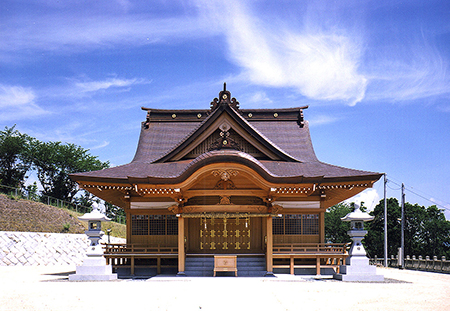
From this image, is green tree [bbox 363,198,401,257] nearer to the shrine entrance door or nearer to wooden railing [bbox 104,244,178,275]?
the shrine entrance door

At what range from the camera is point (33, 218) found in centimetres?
3234

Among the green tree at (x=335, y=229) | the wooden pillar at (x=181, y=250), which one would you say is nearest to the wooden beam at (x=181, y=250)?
the wooden pillar at (x=181, y=250)

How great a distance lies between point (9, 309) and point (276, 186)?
9361mm

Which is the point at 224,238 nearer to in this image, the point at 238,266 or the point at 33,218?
the point at 238,266

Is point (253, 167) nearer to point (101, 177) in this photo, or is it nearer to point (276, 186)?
point (276, 186)

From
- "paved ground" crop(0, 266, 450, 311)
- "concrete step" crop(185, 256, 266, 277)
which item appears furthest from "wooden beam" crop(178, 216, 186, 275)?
"paved ground" crop(0, 266, 450, 311)

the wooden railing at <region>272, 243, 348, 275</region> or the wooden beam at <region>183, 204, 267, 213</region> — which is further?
the wooden railing at <region>272, 243, 348, 275</region>

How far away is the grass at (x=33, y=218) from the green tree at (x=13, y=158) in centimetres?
1229

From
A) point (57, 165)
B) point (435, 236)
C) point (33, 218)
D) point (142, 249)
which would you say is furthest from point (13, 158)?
point (435, 236)

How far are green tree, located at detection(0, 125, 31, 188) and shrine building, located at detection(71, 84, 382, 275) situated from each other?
32.7m

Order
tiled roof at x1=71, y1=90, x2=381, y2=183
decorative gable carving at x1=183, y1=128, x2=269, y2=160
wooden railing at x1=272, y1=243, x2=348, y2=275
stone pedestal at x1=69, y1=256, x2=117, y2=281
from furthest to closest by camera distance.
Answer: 1. decorative gable carving at x1=183, y1=128, x2=269, y2=160
2. wooden railing at x1=272, y1=243, x2=348, y2=275
3. tiled roof at x1=71, y1=90, x2=381, y2=183
4. stone pedestal at x1=69, y1=256, x2=117, y2=281

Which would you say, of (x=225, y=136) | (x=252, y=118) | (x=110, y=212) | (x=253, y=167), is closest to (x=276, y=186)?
(x=253, y=167)

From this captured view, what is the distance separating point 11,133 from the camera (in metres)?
48.3

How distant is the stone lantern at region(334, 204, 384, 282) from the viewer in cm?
1415
